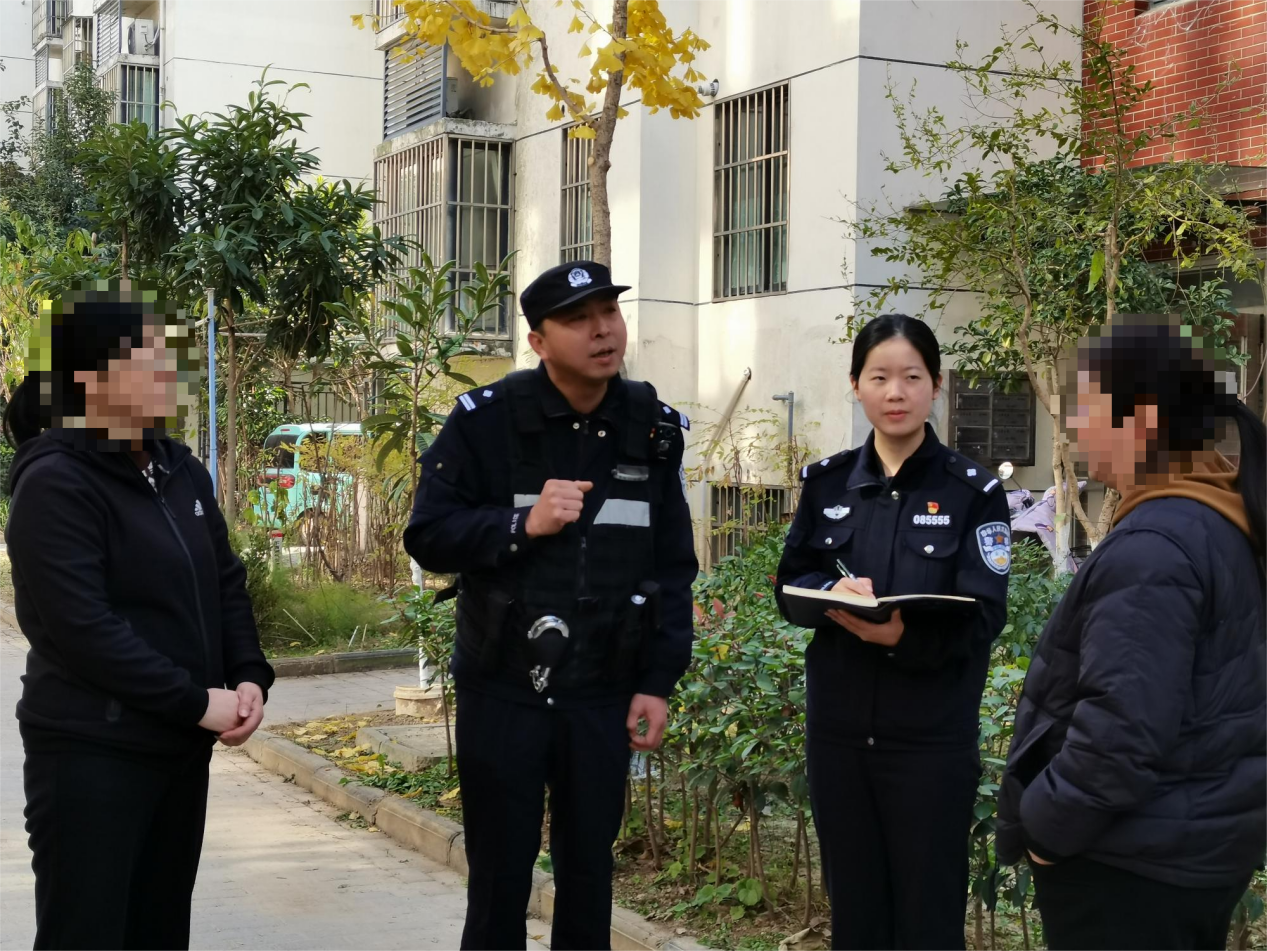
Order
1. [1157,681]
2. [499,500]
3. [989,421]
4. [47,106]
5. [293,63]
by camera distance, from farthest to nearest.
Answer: [47,106] < [293,63] < [989,421] < [499,500] < [1157,681]

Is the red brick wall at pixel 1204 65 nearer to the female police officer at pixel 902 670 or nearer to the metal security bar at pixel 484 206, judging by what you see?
the metal security bar at pixel 484 206

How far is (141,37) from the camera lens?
2958 centimetres

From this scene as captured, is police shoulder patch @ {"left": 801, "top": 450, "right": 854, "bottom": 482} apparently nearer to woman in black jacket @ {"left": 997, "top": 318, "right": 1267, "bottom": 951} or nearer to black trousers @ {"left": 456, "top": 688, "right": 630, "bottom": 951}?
black trousers @ {"left": 456, "top": 688, "right": 630, "bottom": 951}

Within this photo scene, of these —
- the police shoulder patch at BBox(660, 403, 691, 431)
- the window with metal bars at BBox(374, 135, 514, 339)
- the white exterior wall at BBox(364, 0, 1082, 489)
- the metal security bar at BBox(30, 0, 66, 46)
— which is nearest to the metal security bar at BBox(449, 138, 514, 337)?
the window with metal bars at BBox(374, 135, 514, 339)

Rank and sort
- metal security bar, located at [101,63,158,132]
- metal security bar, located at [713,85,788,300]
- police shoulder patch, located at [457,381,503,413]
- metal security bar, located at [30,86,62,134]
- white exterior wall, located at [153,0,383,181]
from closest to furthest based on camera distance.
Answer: police shoulder patch, located at [457,381,503,413] < metal security bar, located at [713,85,788,300] < white exterior wall, located at [153,0,383,181] < metal security bar, located at [101,63,158,132] < metal security bar, located at [30,86,62,134]

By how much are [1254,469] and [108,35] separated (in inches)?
1292

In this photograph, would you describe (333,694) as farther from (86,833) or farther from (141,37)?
(141,37)

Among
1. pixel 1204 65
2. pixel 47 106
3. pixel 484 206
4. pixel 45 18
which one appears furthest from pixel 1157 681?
pixel 45 18

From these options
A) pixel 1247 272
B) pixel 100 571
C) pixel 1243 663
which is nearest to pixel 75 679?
pixel 100 571

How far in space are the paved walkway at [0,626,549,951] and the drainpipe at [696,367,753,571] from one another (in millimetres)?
6683

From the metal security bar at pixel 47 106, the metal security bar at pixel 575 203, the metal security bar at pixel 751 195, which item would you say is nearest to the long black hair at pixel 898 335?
the metal security bar at pixel 751 195

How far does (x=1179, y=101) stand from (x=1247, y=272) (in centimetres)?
416

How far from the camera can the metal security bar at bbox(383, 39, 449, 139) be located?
715 inches

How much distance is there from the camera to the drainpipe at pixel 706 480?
14281 millimetres
